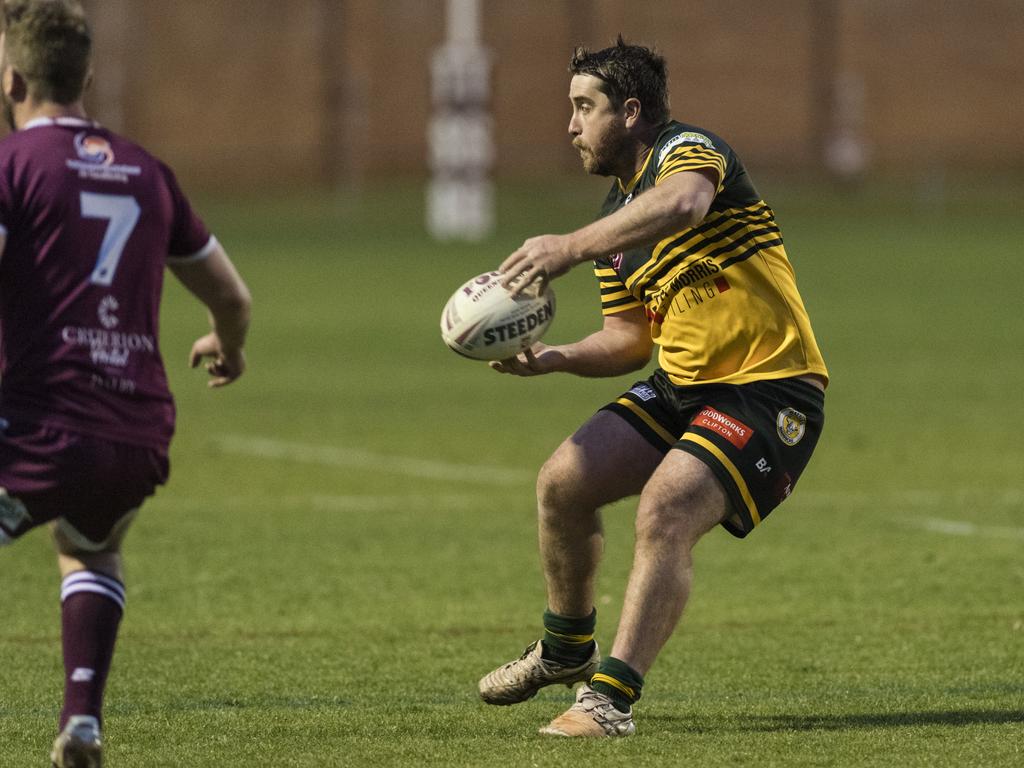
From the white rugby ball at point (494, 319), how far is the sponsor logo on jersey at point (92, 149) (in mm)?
1553

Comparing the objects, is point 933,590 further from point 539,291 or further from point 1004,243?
point 1004,243

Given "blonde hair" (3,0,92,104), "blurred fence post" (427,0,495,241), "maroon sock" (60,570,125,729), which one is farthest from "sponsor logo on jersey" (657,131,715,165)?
"blurred fence post" (427,0,495,241)

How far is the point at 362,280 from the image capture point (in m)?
30.9

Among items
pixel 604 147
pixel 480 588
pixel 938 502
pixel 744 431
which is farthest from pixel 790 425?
pixel 938 502

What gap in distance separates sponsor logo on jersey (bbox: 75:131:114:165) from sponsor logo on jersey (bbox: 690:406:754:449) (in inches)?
84.6

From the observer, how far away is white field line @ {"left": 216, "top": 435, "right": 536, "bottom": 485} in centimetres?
1274

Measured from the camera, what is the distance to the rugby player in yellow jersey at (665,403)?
5930 millimetres

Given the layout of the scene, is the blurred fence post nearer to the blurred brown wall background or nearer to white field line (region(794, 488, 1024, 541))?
the blurred brown wall background

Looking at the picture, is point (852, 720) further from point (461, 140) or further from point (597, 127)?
point (461, 140)

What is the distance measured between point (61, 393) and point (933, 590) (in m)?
5.01

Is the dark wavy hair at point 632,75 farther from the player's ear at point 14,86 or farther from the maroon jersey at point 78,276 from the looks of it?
the player's ear at point 14,86

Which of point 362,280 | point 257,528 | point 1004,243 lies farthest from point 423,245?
point 257,528

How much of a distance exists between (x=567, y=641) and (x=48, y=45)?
2.73 metres

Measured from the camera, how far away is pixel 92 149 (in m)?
4.91
